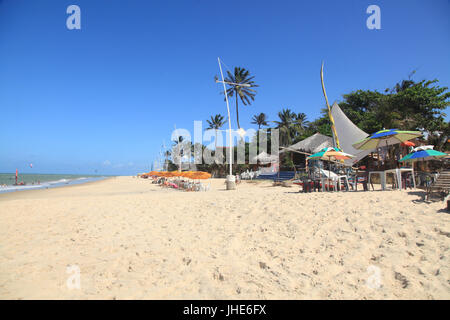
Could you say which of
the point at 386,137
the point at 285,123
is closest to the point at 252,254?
the point at 386,137

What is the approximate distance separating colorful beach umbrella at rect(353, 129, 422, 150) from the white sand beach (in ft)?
9.22

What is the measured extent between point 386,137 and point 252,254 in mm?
7329

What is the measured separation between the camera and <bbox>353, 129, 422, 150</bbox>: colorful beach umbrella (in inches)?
293

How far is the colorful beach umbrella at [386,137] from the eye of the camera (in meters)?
7.45

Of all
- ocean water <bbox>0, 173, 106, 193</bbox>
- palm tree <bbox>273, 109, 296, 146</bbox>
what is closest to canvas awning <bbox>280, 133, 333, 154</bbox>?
palm tree <bbox>273, 109, 296, 146</bbox>

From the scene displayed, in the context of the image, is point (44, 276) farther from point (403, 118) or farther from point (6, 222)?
point (403, 118)

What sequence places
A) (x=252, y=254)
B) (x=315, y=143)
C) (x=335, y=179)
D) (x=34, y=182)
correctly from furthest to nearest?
(x=34, y=182)
(x=315, y=143)
(x=335, y=179)
(x=252, y=254)

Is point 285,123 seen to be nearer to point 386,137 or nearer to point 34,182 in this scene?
point 386,137

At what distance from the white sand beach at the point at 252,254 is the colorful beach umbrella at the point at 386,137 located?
9.22 ft

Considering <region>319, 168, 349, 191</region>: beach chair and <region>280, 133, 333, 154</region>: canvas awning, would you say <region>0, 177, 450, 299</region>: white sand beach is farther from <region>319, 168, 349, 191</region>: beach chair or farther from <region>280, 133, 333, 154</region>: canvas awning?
<region>280, 133, 333, 154</region>: canvas awning

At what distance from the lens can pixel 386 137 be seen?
7832 mm

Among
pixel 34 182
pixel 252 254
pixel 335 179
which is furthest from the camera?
pixel 34 182
